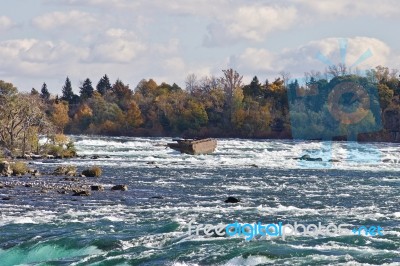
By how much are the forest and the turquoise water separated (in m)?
44.9

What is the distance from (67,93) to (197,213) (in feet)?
459

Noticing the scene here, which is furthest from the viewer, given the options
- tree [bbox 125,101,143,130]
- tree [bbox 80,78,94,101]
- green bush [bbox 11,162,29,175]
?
tree [bbox 80,78,94,101]

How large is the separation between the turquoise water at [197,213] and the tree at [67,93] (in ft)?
350

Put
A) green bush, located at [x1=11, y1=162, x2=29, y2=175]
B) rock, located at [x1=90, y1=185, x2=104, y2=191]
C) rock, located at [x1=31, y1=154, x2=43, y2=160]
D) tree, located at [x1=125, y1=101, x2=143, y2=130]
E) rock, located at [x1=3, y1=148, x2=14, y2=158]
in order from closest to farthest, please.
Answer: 1. rock, located at [x1=90, y1=185, x2=104, y2=191]
2. green bush, located at [x1=11, y1=162, x2=29, y2=175]
3. rock, located at [x1=31, y1=154, x2=43, y2=160]
4. rock, located at [x1=3, y1=148, x2=14, y2=158]
5. tree, located at [x1=125, y1=101, x2=143, y2=130]

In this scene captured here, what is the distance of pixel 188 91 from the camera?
165625mm

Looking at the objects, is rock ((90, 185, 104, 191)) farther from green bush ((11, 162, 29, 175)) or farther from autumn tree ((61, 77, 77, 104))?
autumn tree ((61, 77, 77, 104))

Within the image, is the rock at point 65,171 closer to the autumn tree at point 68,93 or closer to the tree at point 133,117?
the tree at point 133,117

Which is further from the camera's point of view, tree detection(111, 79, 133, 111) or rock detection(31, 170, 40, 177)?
tree detection(111, 79, 133, 111)

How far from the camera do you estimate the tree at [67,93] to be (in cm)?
17236

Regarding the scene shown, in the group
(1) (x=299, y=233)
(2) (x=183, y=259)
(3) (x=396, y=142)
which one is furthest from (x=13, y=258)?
(3) (x=396, y=142)

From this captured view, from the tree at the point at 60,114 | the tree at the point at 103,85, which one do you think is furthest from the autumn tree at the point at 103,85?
the tree at the point at 60,114

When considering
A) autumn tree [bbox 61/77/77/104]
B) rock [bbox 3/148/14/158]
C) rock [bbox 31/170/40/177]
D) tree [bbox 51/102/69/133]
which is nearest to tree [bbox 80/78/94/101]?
autumn tree [bbox 61/77/77/104]

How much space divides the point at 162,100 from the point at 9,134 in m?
73.0

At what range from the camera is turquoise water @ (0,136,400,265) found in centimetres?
2717
